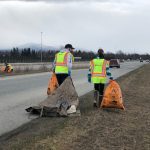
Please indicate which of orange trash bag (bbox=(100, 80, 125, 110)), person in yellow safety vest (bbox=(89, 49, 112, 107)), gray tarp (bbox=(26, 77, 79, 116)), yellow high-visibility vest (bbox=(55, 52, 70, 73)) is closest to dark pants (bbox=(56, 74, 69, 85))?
yellow high-visibility vest (bbox=(55, 52, 70, 73))

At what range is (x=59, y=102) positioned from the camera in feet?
38.9

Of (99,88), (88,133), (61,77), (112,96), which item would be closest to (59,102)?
(61,77)

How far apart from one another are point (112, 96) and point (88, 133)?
3897 millimetres

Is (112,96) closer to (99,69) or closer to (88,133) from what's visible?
(99,69)

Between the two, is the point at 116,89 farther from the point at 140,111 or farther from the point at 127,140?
the point at 127,140

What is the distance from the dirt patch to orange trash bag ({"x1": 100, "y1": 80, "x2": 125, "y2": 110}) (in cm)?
34

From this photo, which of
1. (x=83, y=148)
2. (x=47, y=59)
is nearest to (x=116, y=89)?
(x=83, y=148)

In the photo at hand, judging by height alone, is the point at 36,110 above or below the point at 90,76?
below

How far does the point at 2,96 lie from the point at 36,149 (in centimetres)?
970

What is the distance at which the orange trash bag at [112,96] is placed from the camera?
1270 centimetres

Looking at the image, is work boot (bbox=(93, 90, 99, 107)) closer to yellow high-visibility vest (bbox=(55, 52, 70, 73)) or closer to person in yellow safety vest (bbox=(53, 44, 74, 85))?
person in yellow safety vest (bbox=(53, 44, 74, 85))

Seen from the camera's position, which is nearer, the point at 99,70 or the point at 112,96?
the point at 112,96

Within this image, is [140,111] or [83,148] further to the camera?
[140,111]

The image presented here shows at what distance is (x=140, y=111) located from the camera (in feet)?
42.2
